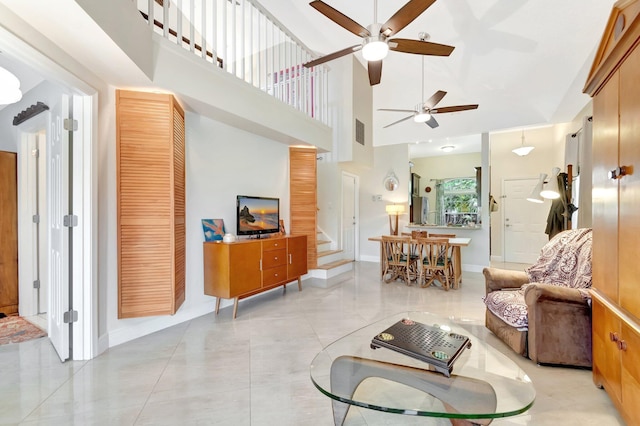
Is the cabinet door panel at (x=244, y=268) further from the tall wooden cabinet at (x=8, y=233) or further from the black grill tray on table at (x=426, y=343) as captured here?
the tall wooden cabinet at (x=8, y=233)

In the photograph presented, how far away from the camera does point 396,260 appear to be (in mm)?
5070

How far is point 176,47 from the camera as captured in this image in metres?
2.67

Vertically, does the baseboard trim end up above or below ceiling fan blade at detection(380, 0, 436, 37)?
below

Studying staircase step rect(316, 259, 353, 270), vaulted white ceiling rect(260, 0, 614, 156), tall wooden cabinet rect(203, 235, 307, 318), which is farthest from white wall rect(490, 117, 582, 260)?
tall wooden cabinet rect(203, 235, 307, 318)

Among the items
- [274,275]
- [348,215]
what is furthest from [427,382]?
[348,215]

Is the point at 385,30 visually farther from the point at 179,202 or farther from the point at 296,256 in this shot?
the point at 296,256

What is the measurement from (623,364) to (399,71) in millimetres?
5417

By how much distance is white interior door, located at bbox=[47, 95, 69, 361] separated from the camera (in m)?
2.38

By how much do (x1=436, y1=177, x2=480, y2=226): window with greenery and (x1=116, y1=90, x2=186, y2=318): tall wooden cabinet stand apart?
5.48 meters

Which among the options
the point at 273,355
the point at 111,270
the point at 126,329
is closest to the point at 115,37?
the point at 111,270

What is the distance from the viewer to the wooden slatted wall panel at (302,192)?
4.97 metres

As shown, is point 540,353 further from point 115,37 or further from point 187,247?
point 115,37

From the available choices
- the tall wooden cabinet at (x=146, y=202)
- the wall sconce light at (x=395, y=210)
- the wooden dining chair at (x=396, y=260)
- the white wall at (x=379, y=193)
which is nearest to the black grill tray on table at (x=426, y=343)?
the tall wooden cabinet at (x=146, y=202)

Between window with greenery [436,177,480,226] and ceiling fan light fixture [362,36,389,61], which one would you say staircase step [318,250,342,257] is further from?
ceiling fan light fixture [362,36,389,61]
